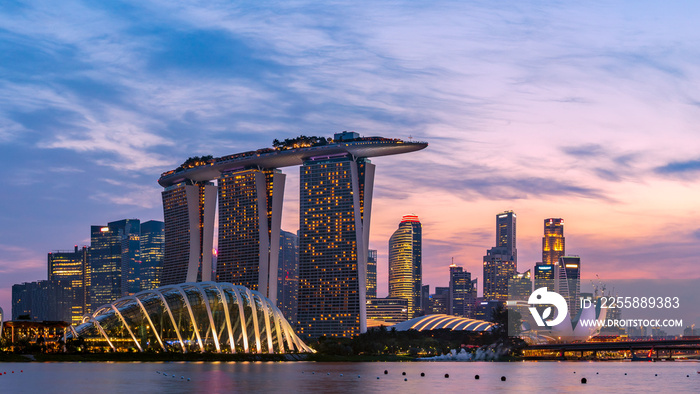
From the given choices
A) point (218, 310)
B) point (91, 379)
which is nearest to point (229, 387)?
point (91, 379)

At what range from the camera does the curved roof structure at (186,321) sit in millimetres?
183500

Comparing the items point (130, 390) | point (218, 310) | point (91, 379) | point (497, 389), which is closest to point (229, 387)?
point (130, 390)

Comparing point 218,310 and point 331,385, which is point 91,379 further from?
point 218,310

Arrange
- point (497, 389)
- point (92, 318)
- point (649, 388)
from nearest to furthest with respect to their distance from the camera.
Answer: point (497, 389), point (649, 388), point (92, 318)

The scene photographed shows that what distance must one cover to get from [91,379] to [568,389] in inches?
2224

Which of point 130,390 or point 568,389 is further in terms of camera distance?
point 568,389

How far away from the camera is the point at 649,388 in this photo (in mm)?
114688

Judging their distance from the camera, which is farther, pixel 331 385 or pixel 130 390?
pixel 331 385

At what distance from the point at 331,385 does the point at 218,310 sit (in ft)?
279

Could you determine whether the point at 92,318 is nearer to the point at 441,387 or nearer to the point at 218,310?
the point at 218,310

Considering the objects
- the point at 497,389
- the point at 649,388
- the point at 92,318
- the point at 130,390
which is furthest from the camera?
the point at 92,318

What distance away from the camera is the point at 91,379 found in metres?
112

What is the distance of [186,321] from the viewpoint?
7333 inches

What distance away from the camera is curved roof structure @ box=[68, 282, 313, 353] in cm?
18350
